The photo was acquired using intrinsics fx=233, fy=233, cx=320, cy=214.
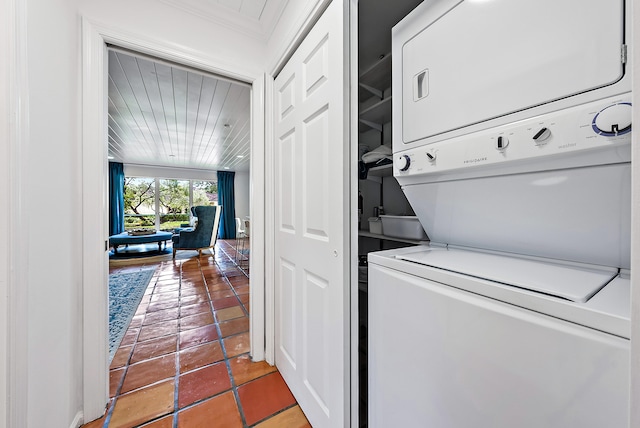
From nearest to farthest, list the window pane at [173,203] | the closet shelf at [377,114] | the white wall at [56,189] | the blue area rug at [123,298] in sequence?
the white wall at [56,189] → the closet shelf at [377,114] → the blue area rug at [123,298] → the window pane at [173,203]

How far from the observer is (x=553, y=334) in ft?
1.41

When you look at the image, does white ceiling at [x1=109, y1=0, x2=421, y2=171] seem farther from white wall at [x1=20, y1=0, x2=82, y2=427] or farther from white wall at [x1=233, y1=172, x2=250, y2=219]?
white wall at [x1=233, y1=172, x2=250, y2=219]

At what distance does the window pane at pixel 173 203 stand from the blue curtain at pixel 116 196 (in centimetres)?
92

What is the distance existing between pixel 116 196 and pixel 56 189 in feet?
23.1

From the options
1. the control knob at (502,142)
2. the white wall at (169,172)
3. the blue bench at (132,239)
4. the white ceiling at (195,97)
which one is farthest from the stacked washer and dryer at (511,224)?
the white wall at (169,172)

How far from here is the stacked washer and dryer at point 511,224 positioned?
0.43 m

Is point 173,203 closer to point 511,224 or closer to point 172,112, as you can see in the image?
point 172,112

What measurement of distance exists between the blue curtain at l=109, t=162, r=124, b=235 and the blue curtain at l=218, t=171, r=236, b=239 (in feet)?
8.30

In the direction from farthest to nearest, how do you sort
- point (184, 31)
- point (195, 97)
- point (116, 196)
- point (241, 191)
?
point (241, 191) → point (116, 196) → point (195, 97) → point (184, 31)

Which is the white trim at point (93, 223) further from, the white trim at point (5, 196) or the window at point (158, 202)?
the window at point (158, 202)

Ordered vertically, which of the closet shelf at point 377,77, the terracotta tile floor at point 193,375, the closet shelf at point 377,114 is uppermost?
the closet shelf at point 377,77

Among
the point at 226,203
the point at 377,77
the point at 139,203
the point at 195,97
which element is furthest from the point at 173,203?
the point at 377,77

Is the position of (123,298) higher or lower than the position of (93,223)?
lower

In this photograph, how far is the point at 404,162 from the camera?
854mm
